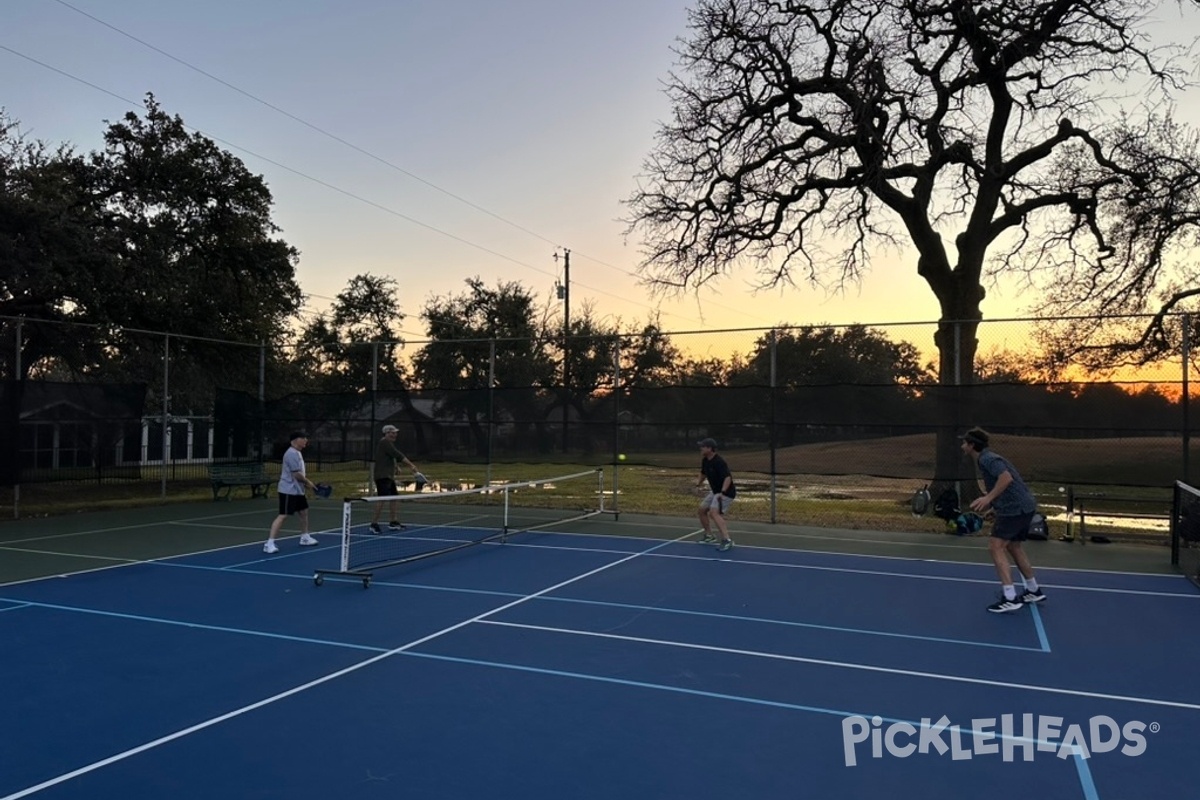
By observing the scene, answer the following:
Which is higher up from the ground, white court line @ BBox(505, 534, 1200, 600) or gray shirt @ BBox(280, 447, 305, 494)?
gray shirt @ BBox(280, 447, 305, 494)

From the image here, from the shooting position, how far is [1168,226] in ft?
58.4

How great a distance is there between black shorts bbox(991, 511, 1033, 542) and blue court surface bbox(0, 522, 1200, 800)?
2.78ft

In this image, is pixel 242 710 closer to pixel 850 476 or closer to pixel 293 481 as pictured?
pixel 293 481

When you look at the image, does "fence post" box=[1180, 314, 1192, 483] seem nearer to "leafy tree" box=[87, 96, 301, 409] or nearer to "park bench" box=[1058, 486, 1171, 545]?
"park bench" box=[1058, 486, 1171, 545]

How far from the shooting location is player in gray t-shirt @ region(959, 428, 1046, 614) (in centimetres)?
806

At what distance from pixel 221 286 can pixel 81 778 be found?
20.8 metres

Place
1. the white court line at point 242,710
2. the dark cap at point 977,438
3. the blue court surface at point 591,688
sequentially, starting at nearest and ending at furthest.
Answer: the white court line at point 242,710 < the blue court surface at point 591,688 < the dark cap at point 977,438

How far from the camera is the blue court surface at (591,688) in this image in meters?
4.25

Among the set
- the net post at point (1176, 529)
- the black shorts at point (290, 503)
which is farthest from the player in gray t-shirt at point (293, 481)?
the net post at point (1176, 529)

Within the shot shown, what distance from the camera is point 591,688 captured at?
5672 mm

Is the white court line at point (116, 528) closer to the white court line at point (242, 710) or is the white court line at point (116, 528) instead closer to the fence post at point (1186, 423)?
the white court line at point (242, 710)

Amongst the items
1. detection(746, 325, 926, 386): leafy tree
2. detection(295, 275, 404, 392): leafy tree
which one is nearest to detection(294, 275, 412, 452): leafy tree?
detection(295, 275, 404, 392): leafy tree

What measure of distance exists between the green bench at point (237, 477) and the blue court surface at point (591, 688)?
9.06 m

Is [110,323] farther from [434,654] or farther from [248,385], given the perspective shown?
[434,654]
